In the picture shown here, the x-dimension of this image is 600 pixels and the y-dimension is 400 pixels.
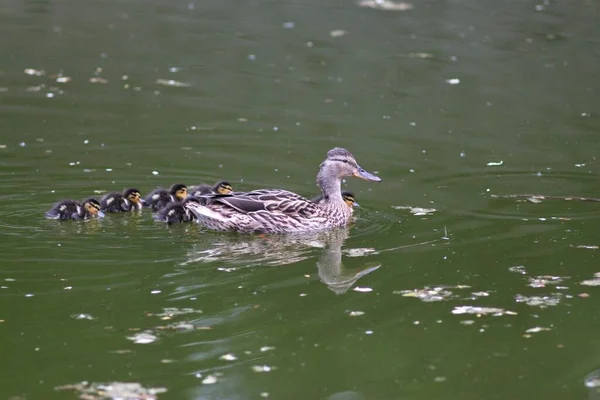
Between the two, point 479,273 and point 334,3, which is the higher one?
point 334,3

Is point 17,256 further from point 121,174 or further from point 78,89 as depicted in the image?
point 78,89

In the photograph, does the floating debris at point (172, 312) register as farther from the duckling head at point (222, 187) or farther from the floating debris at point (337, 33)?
the floating debris at point (337, 33)

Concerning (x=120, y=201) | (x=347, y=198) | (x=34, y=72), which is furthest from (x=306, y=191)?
(x=34, y=72)

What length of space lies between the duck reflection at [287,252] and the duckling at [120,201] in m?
0.96

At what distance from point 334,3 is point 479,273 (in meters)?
12.2

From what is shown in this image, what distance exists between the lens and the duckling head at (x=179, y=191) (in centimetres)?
966

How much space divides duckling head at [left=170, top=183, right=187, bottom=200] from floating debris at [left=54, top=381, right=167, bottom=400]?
398 cm

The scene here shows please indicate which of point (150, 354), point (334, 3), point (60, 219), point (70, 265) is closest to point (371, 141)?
point (60, 219)

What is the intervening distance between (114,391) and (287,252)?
2.98m

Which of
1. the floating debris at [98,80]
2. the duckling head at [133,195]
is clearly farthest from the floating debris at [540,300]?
the floating debris at [98,80]

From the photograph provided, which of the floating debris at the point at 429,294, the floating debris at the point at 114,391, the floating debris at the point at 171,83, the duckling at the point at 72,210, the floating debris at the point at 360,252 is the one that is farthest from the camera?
the floating debris at the point at 171,83

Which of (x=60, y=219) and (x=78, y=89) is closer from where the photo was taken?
(x=60, y=219)

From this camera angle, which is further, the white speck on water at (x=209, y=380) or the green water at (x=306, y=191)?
the green water at (x=306, y=191)

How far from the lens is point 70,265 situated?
783 centimetres
